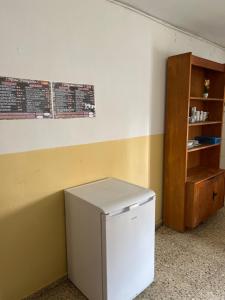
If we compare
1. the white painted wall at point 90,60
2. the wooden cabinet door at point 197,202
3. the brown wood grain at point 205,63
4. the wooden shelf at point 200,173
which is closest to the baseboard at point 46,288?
the white painted wall at point 90,60

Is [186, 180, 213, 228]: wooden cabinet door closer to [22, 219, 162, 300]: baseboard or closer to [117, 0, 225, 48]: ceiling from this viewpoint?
[22, 219, 162, 300]: baseboard

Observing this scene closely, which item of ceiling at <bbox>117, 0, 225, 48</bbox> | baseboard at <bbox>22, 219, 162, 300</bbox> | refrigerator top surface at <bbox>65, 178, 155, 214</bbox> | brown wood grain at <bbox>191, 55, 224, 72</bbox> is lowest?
baseboard at <bbox>22, 219, 162, 300</bbox>

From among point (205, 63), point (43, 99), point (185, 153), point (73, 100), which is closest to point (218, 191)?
point (185, 153)

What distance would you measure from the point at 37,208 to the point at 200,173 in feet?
6.81

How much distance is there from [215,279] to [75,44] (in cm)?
228

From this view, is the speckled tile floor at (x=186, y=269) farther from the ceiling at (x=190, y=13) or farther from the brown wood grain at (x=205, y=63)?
the ceiling at (x=190, y=13)

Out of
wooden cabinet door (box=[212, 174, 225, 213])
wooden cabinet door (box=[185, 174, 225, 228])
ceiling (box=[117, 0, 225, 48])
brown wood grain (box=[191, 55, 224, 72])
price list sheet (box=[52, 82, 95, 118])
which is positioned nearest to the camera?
price list sheet (box=[52, 82, 95, 118])

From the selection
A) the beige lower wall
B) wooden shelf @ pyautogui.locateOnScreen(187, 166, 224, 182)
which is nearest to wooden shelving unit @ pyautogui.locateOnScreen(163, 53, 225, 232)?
wooden shelf @ pyautogui.locateOnScreen(187, 166, 224, 182)

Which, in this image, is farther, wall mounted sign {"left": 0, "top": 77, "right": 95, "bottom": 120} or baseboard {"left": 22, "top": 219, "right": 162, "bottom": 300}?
baseboard {"left": 22, "top": 219, "right": 162, "bottom": 300}

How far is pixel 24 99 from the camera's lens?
5.15 feet

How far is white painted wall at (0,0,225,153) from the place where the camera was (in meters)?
1.53

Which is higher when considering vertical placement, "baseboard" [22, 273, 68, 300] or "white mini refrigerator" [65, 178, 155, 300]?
"white mini refrigerator" [65, 178, 155, 300]

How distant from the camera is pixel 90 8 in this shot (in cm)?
186

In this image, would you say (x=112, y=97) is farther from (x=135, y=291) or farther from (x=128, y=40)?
(x=135, y=291)
